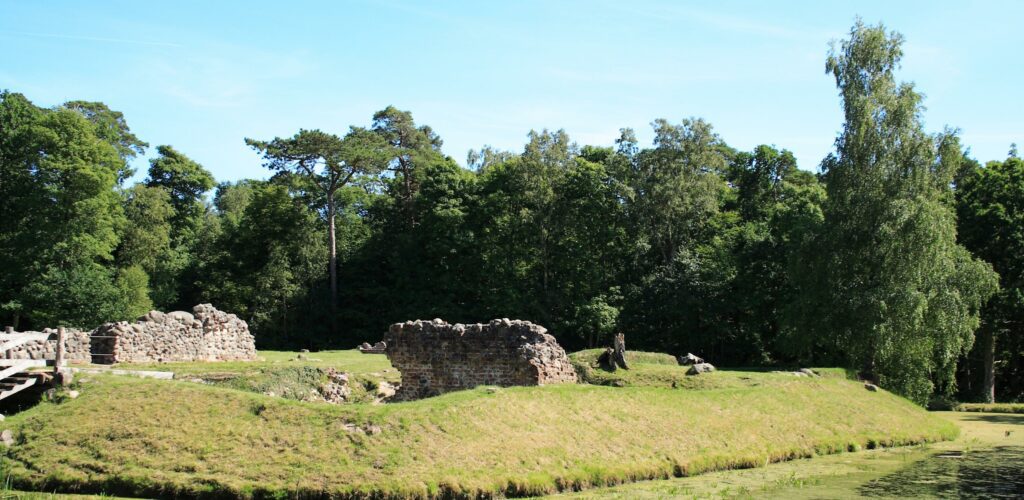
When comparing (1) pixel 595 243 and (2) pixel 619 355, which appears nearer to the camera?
(2) pixel 619 355

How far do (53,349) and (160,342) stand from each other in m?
4.91

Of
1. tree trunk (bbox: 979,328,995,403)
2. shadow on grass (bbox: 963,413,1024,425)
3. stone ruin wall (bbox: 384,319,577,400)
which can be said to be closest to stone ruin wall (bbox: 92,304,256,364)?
stone ruin wall (bbox: 384,319,577,400)

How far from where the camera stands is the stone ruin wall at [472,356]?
24594 millimetres

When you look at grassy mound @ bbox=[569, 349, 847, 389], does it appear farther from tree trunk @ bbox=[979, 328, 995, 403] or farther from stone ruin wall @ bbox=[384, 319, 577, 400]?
tree trunk @ bbox=[979, 328, 995, 403]

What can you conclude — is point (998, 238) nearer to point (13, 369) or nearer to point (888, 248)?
point (888, 248)

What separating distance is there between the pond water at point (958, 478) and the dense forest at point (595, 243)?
455 inches

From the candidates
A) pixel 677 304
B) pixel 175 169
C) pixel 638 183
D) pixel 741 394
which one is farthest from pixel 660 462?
pixel 175 169

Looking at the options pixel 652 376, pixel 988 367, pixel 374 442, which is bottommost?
pixel 988 367

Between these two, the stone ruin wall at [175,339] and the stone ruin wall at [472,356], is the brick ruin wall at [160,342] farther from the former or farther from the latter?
the stone ruin wall at [472,356]

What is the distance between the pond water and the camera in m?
16.8

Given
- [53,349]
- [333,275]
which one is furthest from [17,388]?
[333,275]

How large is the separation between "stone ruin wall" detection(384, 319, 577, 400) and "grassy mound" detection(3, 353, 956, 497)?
1.81 metres

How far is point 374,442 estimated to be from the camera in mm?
17219

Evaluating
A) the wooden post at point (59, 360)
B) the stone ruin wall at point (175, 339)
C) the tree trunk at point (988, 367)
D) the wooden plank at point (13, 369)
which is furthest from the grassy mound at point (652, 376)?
the tree trunk at point (988, 367)
